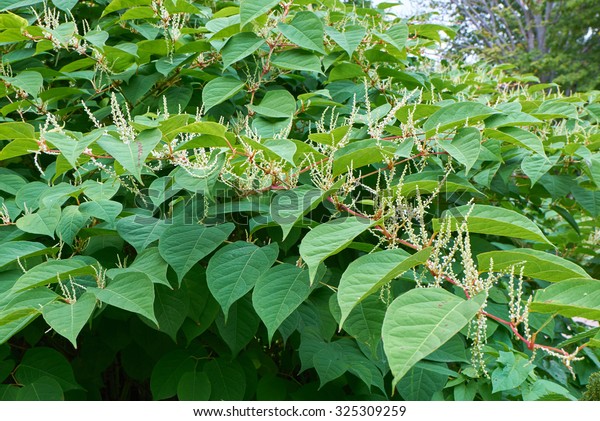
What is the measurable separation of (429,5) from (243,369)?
15.9m

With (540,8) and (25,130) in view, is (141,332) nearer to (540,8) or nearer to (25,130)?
(25,130)

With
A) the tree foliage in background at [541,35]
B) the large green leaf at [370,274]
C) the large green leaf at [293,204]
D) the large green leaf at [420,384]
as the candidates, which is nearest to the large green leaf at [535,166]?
the large green leaf at [420,384]

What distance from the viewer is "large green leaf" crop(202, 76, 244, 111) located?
1671 mm

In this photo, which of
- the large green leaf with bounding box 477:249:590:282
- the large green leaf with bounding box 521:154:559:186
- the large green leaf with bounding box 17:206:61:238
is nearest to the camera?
the large green leaf with bounding box 477:249:590:282

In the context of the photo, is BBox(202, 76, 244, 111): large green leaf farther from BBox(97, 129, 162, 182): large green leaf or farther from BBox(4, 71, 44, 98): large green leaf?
BBox(4, 71, 44, 98): large green leaf

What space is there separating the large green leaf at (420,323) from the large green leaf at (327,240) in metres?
0.15

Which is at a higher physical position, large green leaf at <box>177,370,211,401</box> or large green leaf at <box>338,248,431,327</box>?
large green leaf at <box>338,248,431,327</box>

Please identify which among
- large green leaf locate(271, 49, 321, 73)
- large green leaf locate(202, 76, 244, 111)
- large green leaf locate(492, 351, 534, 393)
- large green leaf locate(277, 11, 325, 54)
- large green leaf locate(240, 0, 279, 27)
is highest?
large green leaf locate(240, 0, 279, 27)

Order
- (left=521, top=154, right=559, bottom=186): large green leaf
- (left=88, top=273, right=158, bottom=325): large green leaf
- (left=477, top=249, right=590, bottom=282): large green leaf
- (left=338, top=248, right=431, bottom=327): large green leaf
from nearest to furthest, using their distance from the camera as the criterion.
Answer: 1. (left=338, top=248, right=431, bottom=327): large green leaf
2. (left=477, top=249, right=590, bottom=282): large green leaf
3. (left=88, top=273, right=158, bottom=325): large green leaf
4. (left=521, top=154, right=559, bottom=186): large green leaf

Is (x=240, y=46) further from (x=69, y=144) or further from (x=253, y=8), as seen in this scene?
(x=69, y=144)

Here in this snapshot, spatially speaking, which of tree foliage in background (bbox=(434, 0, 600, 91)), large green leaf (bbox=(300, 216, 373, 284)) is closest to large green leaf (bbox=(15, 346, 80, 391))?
large green leaf (bbox=(300, 216, 373, 284))

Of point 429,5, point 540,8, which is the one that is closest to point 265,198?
point 429,5

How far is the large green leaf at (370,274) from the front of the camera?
876mm

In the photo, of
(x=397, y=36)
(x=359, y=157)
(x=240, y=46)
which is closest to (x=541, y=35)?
(x=397, y=36)
